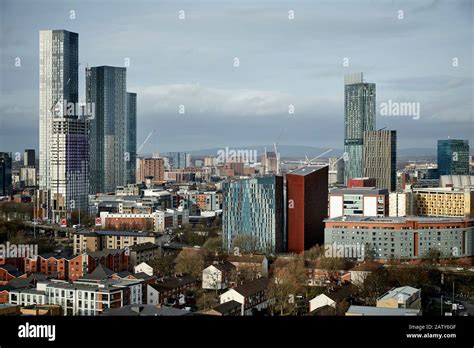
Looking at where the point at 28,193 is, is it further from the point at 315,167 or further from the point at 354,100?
the point at 354,100

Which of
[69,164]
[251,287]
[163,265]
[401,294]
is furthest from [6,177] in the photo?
Result: [401,294]

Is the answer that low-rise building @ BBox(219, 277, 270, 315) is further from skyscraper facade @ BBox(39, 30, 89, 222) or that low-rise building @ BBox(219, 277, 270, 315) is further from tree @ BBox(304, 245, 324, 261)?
skyscraper facade @ BBox(39, 30, 89, 222)

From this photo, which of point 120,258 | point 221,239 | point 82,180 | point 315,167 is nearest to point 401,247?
point 315,167

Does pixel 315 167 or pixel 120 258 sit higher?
pixel 315 167

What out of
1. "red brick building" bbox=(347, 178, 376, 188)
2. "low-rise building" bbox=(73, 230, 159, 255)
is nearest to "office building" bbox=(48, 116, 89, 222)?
"low-rise building" bbox=(73, 230, 159, 255)

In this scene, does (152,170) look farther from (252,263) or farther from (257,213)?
(252,263)

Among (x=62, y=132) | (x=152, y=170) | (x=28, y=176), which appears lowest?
(x=28, y=176)
